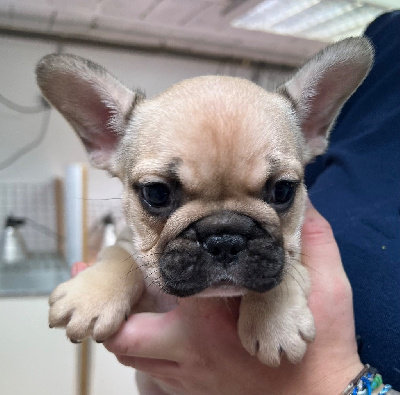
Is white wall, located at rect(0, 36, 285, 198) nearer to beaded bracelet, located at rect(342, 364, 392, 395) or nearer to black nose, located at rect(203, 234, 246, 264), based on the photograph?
black nose, located at rect(203, 234, 246, 264)

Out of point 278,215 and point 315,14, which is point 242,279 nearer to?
point 278,215

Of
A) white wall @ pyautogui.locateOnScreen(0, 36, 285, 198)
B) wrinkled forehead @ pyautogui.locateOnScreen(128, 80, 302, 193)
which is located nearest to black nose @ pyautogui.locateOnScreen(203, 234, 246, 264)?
wrinkled forehead @ pyautogui.locateOnScreen(128, 80, 302, 193)

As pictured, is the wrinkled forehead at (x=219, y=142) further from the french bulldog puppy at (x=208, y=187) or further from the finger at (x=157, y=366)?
the finger at (x=157, y=366)

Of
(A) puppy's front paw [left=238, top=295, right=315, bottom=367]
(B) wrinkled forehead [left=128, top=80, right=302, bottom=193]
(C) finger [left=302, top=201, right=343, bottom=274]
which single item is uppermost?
(B) wrinkled forehead [left=128, top=80, right=302, bottom=193]

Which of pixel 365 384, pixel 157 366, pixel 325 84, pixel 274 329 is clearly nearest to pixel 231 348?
pixel 274 329

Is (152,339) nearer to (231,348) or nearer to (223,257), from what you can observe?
(231,348)

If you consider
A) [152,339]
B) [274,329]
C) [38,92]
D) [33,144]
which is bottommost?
[33,144]
